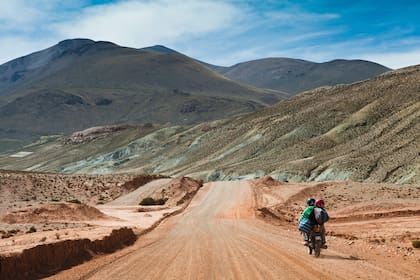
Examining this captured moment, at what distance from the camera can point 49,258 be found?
1669cm

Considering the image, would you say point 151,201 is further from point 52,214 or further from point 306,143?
point 306,143

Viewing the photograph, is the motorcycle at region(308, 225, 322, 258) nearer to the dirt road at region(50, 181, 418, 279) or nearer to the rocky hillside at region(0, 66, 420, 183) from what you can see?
the dirt road at region(50, 181, 418, 279)

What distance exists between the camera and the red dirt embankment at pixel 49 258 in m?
14.7

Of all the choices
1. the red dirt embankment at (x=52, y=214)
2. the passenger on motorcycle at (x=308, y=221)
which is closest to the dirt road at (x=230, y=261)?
the passenger on motorcycle at (x=308, y=221)

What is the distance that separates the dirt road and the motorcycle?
0.36m

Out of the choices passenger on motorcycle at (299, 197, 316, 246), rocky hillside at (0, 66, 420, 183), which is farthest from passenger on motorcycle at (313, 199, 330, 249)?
rocky hillside at (0, 66, 420, 183)

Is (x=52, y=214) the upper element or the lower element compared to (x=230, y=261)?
upper

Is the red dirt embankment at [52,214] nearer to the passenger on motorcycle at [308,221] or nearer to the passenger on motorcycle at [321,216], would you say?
the passenger on motorcycle at [308,221]

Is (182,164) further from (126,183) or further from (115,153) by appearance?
(126,183)

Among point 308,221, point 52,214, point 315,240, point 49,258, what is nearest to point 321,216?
point 308,221

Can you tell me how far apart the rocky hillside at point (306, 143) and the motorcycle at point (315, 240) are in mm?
43648

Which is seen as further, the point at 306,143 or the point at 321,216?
the point at 306,143

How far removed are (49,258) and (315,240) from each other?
8017mm

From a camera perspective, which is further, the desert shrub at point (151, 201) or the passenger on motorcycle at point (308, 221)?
the desert shrub at point (151, 201)
